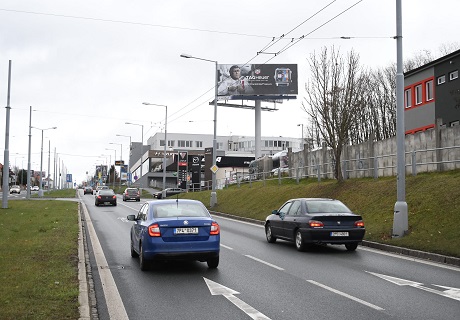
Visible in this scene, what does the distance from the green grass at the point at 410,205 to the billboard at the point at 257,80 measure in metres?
33.7

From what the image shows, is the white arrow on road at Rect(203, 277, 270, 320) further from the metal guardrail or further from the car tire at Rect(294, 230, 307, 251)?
the metal guardrail

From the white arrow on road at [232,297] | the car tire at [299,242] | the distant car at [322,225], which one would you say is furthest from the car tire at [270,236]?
the white arrow on road at [232,297]

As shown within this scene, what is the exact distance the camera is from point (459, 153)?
21172 millimetres

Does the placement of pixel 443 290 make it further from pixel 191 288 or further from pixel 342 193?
pixel 342 193

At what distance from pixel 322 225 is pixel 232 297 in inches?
246

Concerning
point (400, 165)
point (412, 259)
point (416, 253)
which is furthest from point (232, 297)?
point (400, 165)

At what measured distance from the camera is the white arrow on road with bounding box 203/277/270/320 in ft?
22.0

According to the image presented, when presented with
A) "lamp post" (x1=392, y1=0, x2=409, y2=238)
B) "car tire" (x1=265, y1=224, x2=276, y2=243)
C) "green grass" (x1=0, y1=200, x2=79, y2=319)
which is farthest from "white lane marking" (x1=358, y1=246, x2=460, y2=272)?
"green grass" (x1=0, y1=200, x2=79, y2=319)

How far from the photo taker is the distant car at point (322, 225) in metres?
13.6

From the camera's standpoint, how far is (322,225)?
44.6 feet

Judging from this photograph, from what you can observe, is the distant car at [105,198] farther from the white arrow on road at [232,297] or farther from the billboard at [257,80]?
the white arrow on road at [232,297]

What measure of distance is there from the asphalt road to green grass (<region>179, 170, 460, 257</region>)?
4.65 feet

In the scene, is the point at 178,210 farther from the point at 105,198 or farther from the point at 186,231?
the point at 105,198

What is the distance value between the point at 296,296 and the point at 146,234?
3578mm
